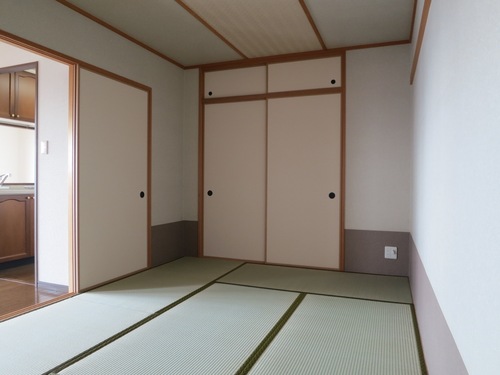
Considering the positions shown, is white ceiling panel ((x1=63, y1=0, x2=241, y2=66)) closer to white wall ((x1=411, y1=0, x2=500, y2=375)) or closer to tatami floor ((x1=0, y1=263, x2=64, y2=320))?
white wall ((x1=411, y1=0, x2=500, y2=375))

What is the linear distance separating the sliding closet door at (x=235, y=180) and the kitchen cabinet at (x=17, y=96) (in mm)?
2316

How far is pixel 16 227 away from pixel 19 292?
4.28 ft

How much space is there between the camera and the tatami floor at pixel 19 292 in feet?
9.63

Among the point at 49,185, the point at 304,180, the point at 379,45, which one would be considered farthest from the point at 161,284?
the point at 379,45

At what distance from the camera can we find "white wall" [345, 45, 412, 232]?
3787 mm

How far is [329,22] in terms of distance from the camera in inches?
133

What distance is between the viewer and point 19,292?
10.7ft

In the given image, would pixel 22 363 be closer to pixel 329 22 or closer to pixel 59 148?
pixel 59 148

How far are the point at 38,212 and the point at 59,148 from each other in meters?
0.64

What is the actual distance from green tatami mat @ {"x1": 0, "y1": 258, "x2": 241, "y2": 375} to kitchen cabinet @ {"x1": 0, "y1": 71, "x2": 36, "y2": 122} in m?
2.69

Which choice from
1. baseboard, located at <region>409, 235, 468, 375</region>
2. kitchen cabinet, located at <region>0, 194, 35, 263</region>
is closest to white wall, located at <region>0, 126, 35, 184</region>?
kitchen cabinet, located at <region>0, 194, 35, 263</region>

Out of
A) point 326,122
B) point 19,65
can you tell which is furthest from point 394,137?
point 19,65

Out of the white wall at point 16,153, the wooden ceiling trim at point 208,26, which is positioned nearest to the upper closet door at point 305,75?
the wooden ceiling trim at point 208,26

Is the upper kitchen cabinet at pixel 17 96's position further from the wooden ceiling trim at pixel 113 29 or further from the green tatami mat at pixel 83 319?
the green tatami mat at pixel 83 319
